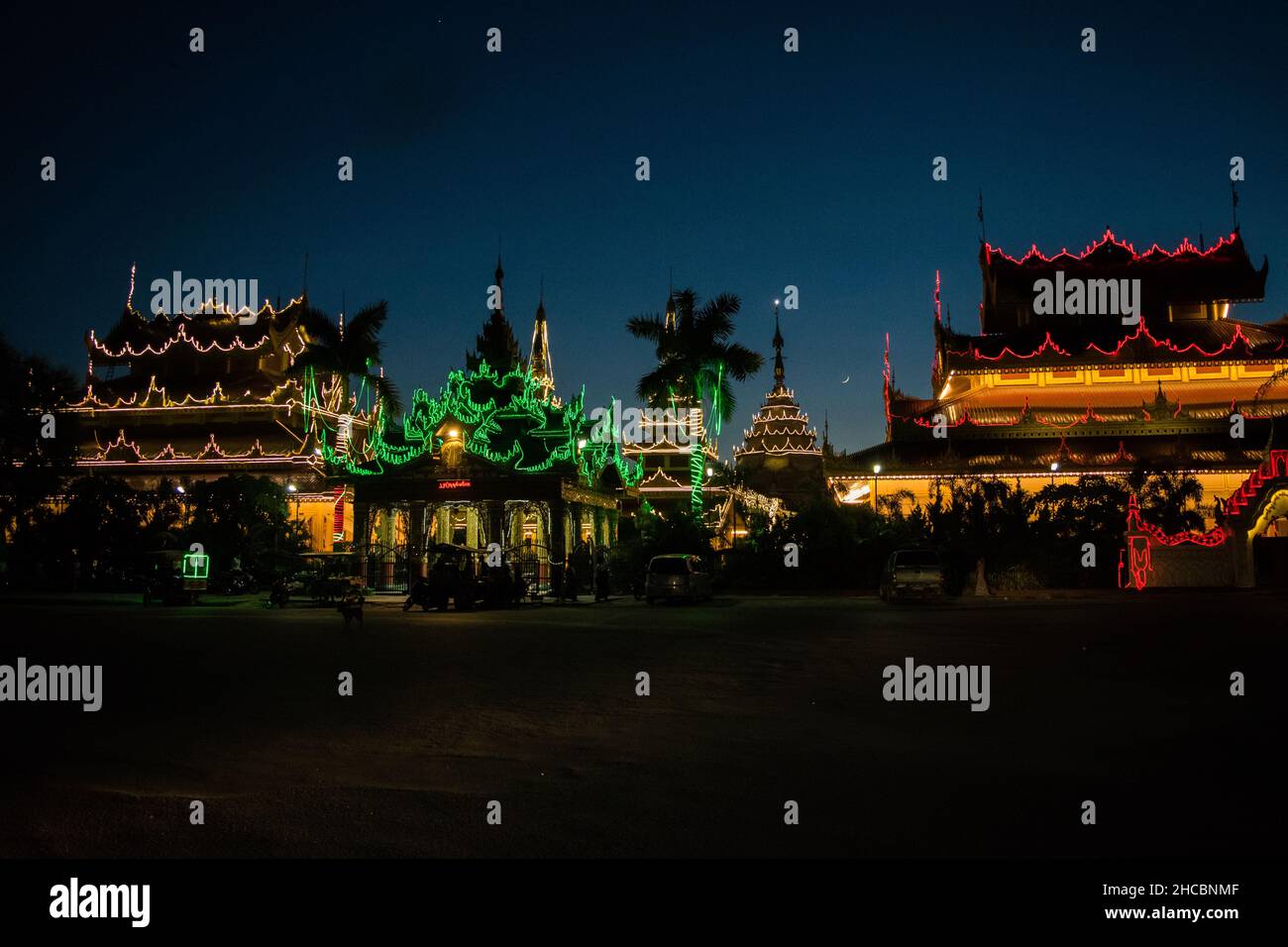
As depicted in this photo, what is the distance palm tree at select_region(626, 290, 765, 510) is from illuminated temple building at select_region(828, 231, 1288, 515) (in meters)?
7.48

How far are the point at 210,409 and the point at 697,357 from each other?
3280 cm

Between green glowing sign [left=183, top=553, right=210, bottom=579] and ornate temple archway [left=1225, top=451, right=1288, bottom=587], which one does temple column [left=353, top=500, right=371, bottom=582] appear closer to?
green glowing sign [left=183, top=553, right=210, bottom=579]

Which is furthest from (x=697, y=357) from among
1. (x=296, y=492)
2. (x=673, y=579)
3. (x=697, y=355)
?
(x=296, y=492)

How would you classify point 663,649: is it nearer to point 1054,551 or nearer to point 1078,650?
point 1078,650

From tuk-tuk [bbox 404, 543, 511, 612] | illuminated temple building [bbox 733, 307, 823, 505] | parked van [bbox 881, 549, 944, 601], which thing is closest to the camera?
tuk-tuk [bbox 404, 543, 511, 612]

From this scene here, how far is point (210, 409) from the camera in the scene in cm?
5684

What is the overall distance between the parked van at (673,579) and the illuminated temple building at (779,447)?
34468mm

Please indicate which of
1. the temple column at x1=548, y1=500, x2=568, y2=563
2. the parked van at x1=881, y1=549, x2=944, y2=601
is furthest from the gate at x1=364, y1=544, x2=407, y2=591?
the parked van at x1=881, y1=549, x2=944, y2=601

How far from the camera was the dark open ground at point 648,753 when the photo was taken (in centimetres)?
551

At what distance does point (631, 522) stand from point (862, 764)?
4805 cm

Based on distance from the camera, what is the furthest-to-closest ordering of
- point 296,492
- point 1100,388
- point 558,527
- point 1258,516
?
1. point 296,492
2. point 1100,388
3. point 558,527
4. point 1258,516

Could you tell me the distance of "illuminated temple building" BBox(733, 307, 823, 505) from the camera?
66.0m

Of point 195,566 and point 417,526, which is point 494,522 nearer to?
point 417,526

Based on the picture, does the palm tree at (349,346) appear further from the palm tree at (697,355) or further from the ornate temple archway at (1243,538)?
the ornate temple archway at (1243,538)
